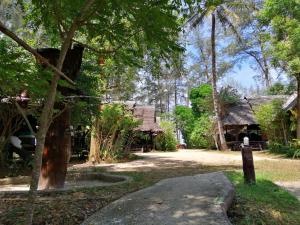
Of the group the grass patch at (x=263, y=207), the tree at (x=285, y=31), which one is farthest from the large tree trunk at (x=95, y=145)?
the grass patch at (x=263, y=207)

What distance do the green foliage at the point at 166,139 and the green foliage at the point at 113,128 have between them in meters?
13.5

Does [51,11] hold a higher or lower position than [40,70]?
higher

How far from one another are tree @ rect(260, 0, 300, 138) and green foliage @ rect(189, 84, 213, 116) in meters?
12.5

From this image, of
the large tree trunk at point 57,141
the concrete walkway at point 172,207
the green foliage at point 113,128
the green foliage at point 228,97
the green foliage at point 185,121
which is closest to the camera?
the concrete walkway at point 172,207

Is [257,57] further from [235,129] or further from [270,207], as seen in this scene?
[270,207]

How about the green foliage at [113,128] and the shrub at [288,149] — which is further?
the shrub at [288,149]

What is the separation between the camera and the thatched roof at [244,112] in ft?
97.2

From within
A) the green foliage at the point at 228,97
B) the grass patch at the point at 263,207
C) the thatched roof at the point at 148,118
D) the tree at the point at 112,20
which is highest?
the green foliage at the point at 228,97

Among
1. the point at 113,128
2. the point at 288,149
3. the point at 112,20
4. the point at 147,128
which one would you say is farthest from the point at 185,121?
the point at 112,20

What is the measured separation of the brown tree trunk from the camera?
7.56 metres

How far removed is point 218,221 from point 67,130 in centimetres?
392

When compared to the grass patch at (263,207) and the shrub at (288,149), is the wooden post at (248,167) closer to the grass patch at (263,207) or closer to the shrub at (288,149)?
the grass patch at (263,207)

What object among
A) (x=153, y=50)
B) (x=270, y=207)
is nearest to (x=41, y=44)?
(x=153, y=50)

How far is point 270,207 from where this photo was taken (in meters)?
6.83
